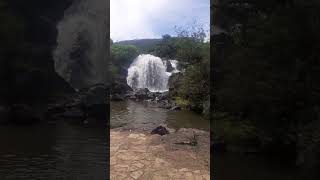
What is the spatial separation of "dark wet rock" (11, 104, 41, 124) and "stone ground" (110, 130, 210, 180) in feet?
10.1

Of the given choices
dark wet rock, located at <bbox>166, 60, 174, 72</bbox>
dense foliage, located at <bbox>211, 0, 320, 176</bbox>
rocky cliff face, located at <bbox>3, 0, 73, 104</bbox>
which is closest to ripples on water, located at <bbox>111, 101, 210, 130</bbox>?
rocky cliff face, located at <bbox>3, 0, 73, 104</bbox>

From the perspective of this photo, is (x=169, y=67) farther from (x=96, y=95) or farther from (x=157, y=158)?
(x=157, y=158)

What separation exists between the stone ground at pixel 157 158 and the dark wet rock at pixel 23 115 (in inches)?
121

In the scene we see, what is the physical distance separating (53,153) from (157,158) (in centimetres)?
250

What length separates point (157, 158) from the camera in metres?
8.21

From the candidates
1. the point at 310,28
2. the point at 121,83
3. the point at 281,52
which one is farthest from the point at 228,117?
the point at 121,83

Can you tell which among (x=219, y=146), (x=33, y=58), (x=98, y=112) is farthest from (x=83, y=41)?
(x=219, y=146)

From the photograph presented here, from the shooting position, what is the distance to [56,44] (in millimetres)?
14859

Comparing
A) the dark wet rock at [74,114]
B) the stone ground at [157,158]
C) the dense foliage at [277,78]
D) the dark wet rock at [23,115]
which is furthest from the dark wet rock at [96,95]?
the dense foliage at [277,78]

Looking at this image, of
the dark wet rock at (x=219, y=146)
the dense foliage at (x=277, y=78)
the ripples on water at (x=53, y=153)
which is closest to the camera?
the ripples on water at (x=53, y=153)

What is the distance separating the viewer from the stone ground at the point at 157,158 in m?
7.23

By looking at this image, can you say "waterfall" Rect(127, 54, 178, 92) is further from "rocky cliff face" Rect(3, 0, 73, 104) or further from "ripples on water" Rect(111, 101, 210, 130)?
"rocky cliff face" Rect(3, 0, 73, 104)

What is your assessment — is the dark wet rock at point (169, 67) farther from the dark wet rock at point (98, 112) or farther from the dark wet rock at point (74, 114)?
the dark wet rock at point (74, 114)

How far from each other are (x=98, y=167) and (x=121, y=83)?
19.6 m
